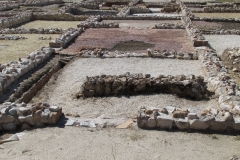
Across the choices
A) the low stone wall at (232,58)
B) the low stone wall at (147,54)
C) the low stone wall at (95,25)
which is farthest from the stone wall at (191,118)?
the low stone wall at (95,25)

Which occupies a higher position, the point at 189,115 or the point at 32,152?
the point at 189,115

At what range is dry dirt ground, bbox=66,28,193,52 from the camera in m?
15.6

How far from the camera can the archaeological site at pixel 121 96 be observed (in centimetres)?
661

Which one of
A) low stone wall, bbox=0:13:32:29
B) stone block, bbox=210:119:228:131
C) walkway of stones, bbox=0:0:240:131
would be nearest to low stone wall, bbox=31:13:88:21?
low stone wall, bbox=0:13:32:29

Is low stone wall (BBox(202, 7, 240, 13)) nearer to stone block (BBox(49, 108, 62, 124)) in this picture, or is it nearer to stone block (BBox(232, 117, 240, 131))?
stone block (BBox(232, 117, 240, 131))

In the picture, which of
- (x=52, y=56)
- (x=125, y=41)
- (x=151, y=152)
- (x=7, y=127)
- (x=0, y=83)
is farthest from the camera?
(x=125, y=41)

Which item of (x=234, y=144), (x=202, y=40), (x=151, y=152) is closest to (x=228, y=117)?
(x=234, y=144)

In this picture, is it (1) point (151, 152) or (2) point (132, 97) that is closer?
(1) point (151, 152)

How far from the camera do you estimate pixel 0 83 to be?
972 cm

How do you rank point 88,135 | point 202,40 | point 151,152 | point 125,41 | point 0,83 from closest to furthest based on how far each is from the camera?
point 151,152, point 88,135, point 0,83, point 202,40, point 125,41

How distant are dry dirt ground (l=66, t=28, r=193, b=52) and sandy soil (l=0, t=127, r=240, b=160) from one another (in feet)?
27.5

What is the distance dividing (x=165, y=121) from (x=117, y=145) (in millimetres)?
1326

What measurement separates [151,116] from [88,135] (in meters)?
1.52

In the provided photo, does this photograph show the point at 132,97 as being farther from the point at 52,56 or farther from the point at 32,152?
the point at 52,56
